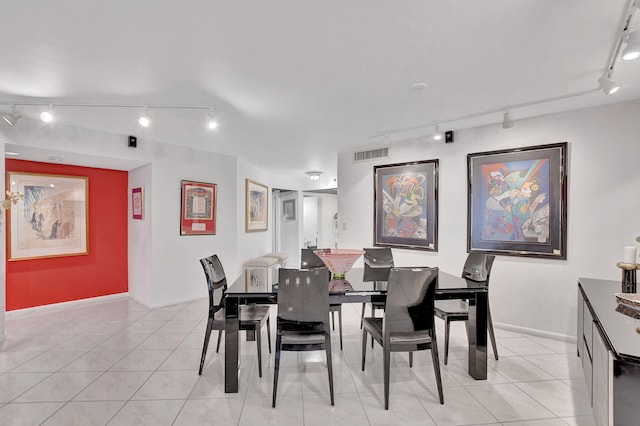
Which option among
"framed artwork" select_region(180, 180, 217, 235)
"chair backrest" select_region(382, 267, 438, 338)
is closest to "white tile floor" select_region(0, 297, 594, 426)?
"chair backrest" select_region(382, 267, 438, 338)

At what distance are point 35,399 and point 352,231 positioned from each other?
3884mm

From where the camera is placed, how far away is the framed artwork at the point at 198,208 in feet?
15.2

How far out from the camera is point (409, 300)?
217 cm

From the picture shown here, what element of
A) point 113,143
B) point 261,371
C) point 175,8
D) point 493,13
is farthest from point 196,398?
point 113,143

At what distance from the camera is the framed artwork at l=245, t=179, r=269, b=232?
5.83 m

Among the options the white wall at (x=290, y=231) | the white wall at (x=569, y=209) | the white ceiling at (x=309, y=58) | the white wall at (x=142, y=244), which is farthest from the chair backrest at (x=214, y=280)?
the white wall at (x=290, y=231)

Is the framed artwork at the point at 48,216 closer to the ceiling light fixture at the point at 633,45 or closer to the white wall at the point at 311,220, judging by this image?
the white wall at the point at 311,220

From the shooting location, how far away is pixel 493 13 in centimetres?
166

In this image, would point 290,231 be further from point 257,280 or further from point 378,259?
point 257,280

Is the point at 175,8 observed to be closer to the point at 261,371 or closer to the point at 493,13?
the point at 493,13

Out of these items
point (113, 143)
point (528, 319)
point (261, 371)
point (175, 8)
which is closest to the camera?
point (175, 8)

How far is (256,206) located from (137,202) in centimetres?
220

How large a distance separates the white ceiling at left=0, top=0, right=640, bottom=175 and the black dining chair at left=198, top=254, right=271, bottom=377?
5.10 feet

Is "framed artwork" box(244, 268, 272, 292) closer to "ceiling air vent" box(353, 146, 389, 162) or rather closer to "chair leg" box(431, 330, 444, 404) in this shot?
"chair leg" box(431, 330, 444, 404)
